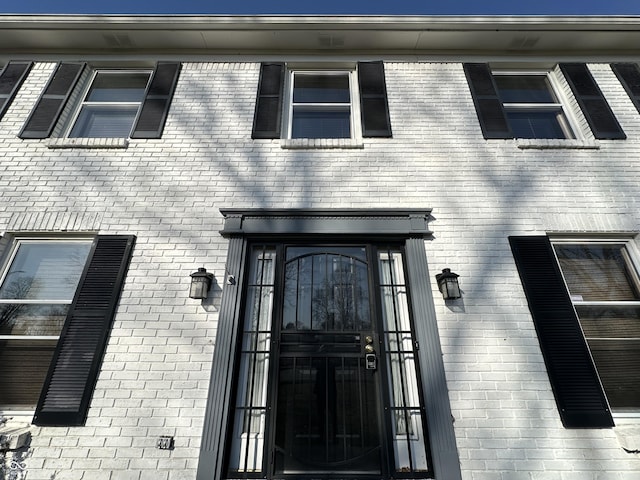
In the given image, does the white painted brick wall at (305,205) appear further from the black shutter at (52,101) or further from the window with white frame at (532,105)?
the window with white frame at (532,105)

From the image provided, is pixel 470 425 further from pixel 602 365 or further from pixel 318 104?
pixel 318 104

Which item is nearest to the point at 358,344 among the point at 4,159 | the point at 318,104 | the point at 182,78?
the point at 318,104

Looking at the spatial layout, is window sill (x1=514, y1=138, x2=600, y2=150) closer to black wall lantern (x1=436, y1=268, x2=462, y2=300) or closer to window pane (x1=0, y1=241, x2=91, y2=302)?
black wall lantern (x1=436, y1=268, x2=462, y2=300)

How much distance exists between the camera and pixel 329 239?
3.46 m

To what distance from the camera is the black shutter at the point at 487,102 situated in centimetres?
407

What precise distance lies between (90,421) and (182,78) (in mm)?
4161

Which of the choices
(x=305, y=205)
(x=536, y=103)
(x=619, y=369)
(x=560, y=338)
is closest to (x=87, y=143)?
(x=305, y=205)

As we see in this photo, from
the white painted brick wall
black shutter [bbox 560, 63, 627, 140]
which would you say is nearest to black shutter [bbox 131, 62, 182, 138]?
the white painted brick wall

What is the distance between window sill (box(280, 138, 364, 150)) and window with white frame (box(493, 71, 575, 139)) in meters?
2.10

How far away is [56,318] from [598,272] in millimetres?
5421

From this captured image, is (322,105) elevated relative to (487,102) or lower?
elevated

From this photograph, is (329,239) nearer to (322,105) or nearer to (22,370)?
(322,105)

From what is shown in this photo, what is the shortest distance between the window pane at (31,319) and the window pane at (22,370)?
0.34 ft

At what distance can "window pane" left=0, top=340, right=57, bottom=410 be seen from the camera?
2.83 m
